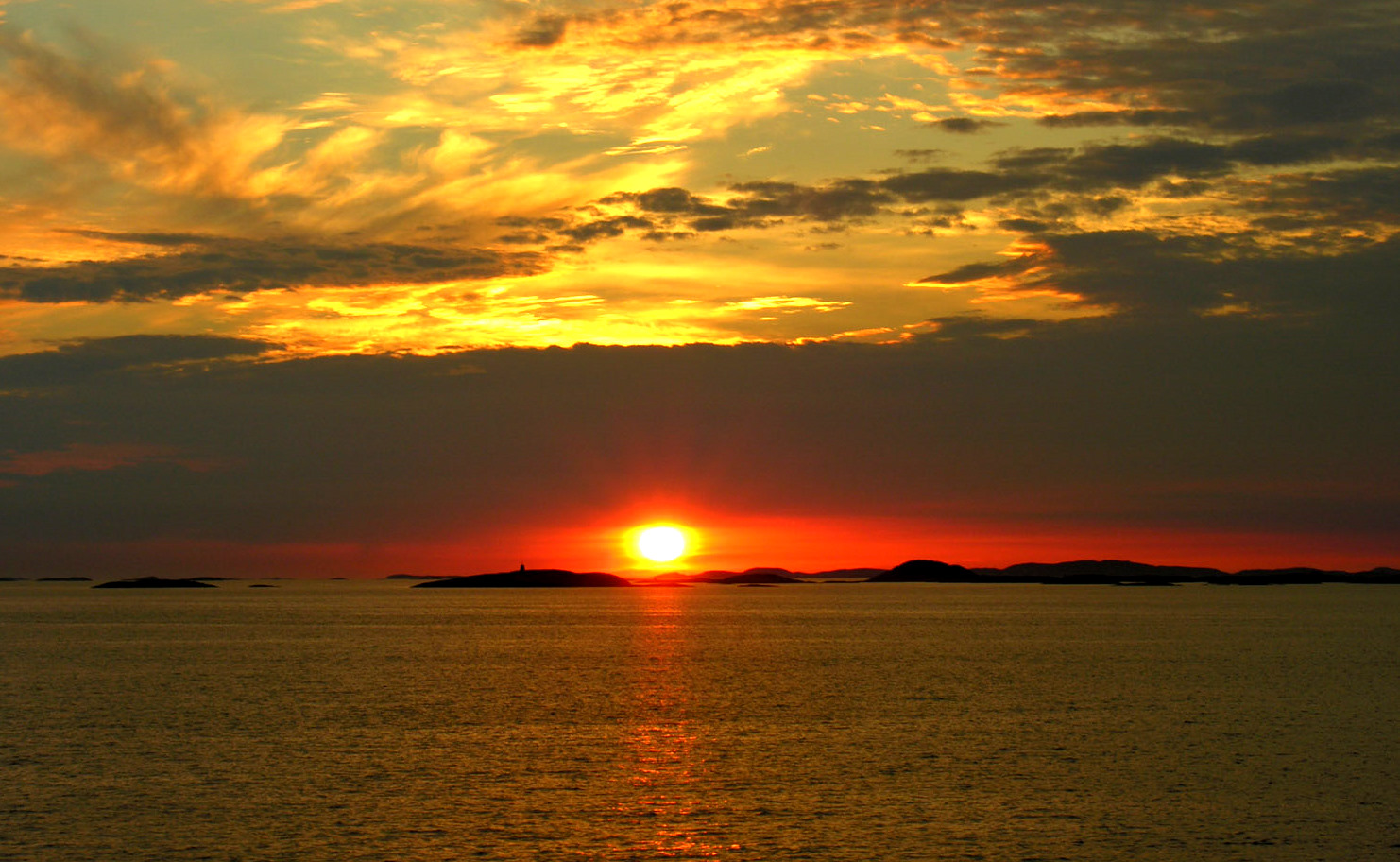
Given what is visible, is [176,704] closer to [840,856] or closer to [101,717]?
[101,717]

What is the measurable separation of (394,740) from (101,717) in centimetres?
1913

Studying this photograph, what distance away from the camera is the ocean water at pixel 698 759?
120ft

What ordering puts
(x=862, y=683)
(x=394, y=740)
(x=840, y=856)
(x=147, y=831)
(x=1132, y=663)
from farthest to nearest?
1. (x=1132, y=663)
2. (x=862, y=683)
3. (x=394, y=740)
4. (x=147, y=831)
5. (x=840, y=856)

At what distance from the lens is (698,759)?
165 ft

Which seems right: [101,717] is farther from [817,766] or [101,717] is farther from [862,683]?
[862,683]

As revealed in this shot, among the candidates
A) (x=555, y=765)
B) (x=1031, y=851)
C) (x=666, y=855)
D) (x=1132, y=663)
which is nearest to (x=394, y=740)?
(x=555, y=765)

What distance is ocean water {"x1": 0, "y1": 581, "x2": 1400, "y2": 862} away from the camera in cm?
3656

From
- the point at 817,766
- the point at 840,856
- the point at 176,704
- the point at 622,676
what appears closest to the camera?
the point at 840,856

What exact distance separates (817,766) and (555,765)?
33.2 feet

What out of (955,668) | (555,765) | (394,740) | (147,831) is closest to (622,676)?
(955,668)

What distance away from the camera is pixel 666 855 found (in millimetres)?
34625

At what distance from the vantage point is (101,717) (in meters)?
64.2

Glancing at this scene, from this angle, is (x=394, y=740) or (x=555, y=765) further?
(x=394, y=740)

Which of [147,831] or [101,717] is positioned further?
[101,717]
